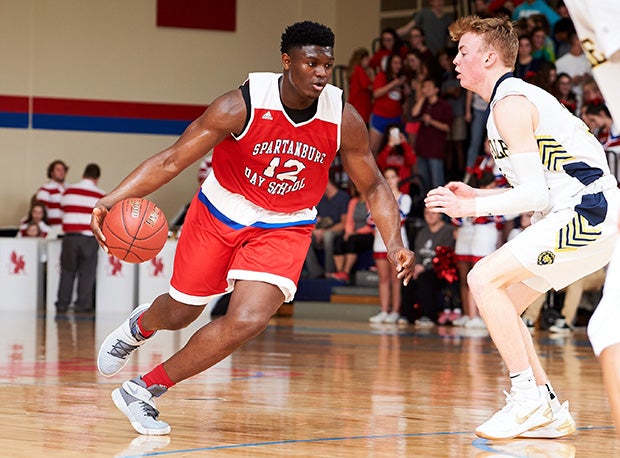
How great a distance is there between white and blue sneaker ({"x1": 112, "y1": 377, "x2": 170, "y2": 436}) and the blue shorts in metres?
11.4

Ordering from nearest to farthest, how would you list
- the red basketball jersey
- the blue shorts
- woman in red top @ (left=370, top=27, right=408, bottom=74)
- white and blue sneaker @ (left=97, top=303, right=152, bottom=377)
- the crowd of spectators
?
the red basketball jersey → white and blue sneaker @ (left=97, top=303, right=152, bottom=377) → the crowd of spectators → the blue shorts → woman in red top @ (left=370, top=27, right=408, bottom=74)

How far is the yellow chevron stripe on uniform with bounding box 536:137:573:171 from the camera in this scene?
5105 mm

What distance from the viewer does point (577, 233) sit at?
5.05m

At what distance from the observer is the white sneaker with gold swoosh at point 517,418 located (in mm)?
5012

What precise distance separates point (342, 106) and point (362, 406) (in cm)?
165

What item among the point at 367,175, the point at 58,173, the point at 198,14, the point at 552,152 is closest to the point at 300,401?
the point at 367,175

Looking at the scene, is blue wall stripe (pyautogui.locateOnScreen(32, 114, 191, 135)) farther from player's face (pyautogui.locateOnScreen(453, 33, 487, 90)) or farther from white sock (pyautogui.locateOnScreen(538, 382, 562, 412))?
white sock (pyautogui.locateOnScreen(538, 382, 562, 412))

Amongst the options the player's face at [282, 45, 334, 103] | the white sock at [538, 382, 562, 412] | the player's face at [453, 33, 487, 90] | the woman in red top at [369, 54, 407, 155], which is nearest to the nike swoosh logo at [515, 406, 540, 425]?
the white sock at [538, 382, 562, 412]

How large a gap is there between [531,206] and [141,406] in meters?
1.84

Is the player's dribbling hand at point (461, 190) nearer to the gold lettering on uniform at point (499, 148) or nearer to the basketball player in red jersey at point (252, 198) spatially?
the gold lettering on uniform at point (499, 148)

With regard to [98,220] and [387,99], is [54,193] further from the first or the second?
[98,220]

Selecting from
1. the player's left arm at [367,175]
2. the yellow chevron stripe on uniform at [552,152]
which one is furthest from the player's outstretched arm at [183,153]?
the yellow chevron stripe on uniform at [552,152]

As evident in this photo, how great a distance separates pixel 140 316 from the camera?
563cm

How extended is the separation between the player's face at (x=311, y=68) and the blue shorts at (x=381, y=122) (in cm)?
1115
